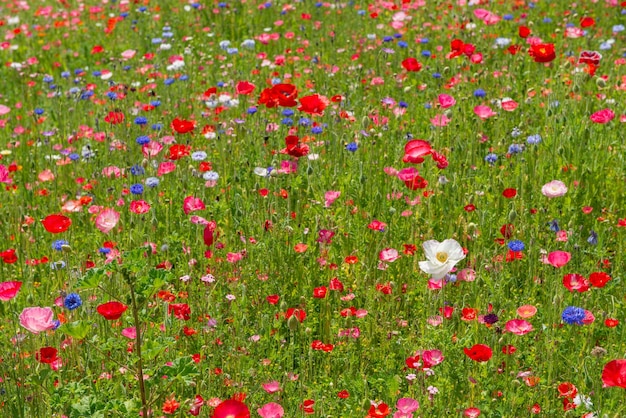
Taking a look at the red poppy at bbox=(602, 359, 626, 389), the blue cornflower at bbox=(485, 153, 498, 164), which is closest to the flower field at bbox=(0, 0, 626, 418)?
the red poppy at bbox=(602, 359, 626, 389)

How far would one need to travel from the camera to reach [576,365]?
2502mm

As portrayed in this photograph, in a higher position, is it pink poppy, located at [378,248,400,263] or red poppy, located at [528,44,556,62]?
red poppy, located at [528,44,556,62]

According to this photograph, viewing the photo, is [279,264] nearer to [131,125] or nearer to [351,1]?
[131,125]

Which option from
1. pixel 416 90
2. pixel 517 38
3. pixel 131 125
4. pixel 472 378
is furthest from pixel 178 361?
pixel 517 38

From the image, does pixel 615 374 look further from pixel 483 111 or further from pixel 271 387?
pixel 483 111

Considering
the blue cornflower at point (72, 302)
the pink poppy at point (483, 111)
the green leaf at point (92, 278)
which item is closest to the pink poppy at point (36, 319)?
the blue cornflower at point (72, 302)

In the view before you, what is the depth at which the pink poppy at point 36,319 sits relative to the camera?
7.48ft

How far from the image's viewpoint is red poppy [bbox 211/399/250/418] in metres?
1.94

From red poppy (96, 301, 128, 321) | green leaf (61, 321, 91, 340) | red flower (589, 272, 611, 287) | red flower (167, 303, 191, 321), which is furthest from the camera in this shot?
red flower (167, 303, 191, 321)

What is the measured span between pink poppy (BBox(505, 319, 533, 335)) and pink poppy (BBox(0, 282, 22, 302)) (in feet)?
5.14

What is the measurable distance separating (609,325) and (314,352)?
0.99 metres

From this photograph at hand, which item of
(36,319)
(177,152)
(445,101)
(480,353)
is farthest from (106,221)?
(445,101)

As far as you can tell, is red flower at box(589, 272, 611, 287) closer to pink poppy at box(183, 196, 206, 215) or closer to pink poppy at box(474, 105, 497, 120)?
pink poppy at box(183, 196, 206, 215)

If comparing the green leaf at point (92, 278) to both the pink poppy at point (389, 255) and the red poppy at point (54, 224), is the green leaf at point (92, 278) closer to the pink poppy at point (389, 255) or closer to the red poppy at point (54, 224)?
the red poppy at point (54, 224)
